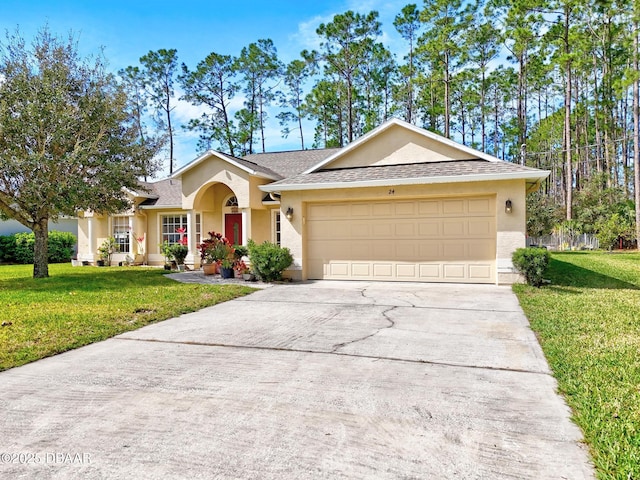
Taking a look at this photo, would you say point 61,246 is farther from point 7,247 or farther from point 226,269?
point 226,269

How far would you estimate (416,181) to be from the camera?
34.8ft

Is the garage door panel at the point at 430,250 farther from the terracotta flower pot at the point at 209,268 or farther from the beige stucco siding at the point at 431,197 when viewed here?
the terracotta flower pot at the point at 209,268

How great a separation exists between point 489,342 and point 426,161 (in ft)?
26.4

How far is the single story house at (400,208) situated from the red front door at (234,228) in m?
1.64

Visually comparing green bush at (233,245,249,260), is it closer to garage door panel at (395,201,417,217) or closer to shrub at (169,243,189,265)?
shrub at (169,243,189,265)

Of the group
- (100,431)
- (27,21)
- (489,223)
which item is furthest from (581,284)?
(27,21)

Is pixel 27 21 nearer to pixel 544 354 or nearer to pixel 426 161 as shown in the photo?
pixel 426 161

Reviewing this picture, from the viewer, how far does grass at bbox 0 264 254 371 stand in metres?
5.30

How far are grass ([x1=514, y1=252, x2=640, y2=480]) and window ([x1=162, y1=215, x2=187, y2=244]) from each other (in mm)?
13459

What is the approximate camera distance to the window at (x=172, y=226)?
57.7 feet

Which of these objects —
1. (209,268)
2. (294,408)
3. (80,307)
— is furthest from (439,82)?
(294,408)

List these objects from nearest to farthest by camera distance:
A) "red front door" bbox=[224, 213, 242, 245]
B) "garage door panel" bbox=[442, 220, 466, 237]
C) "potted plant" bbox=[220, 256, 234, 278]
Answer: "garage door panel" bbox=[442, 220, 466, 237], "potted plant" bbox=[220, 256, 234, 278], "red front door" bbox=[224, 213, 242, 245]

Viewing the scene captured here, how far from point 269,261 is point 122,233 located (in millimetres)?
10597

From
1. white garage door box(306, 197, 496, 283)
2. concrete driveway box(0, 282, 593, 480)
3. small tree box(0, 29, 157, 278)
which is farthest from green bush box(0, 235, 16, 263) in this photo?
concrete driveway box(0, 282, 593, 480)
